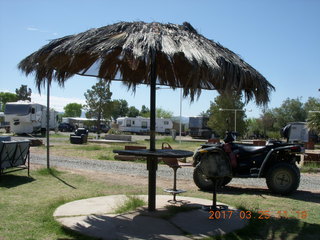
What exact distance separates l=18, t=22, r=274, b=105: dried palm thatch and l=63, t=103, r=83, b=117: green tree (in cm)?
10977

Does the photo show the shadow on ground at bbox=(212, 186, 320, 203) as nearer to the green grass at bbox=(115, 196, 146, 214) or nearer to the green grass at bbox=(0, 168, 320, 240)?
the green grass at bbox=(0, 168, 320, 240)

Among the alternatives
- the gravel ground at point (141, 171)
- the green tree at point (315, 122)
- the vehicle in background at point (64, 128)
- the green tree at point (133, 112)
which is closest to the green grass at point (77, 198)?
the gravel ground at point (141, 171)

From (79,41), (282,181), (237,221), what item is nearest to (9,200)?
(79,41)

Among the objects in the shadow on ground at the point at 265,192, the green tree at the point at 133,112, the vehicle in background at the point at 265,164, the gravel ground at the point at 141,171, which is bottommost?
the shadow on ground at the point at 265,192

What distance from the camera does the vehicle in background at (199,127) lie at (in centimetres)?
4353

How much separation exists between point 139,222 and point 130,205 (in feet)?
2.76

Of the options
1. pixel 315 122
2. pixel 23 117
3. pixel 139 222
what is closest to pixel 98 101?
pixel 23 117

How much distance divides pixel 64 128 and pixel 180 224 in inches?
1991

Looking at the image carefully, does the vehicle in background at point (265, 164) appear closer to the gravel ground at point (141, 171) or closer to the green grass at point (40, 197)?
the gravel ground at point (141, 171)

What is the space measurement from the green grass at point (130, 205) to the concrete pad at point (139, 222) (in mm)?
118

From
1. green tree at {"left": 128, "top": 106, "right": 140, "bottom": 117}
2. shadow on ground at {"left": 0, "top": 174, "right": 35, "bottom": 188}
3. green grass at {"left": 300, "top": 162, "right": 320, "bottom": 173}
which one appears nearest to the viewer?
shadow on ground at {"left": 0, "top": 174, "right": 35, "bottom": 188}

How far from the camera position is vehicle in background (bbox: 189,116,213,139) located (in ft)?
143

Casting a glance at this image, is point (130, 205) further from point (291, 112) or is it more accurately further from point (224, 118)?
point (291, 112)

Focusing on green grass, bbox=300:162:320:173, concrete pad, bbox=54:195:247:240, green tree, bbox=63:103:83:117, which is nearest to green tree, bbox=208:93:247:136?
green grass, bbox=300:162:320:173
